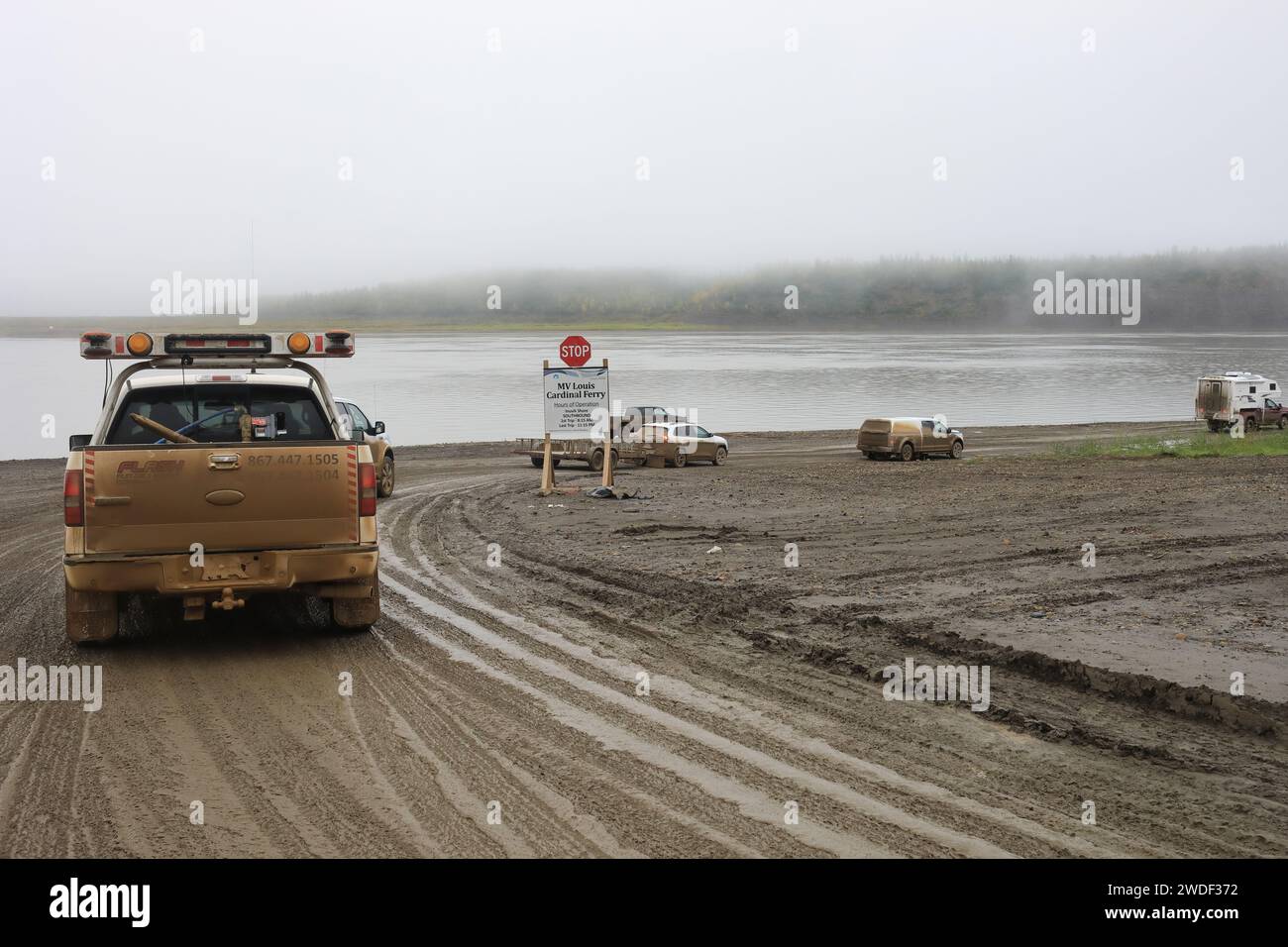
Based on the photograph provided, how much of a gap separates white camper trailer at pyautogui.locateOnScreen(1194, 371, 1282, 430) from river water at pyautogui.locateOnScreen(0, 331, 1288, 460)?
14441mm

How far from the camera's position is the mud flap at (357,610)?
9055 mm

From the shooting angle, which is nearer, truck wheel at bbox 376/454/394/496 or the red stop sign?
the red stop sign

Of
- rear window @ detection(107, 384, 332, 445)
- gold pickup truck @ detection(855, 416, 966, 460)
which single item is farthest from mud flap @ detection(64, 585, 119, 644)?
gold pickup truck @ detection(855, 416, 966, 460)

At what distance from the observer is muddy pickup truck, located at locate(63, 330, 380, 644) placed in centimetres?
814

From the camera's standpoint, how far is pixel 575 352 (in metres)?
21.3

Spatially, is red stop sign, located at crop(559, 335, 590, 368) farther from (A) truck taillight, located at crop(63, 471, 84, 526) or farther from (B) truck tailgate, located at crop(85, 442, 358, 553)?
(A) truck taillight, located at crop(63, 471, 84, 526)

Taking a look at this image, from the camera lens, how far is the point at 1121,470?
2422cm

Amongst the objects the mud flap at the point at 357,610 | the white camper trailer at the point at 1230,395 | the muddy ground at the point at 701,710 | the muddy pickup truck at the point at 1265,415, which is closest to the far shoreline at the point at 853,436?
the white camper trailer at the point at 1230,395

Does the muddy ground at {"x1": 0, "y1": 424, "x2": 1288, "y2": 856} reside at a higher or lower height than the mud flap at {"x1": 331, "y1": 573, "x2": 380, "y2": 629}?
lower

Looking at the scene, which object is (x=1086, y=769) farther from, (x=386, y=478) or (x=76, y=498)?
(x=386, y=478)

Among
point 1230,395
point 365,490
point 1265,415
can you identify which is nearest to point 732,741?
point 365,490

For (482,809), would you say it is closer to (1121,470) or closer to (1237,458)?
(1121,470)

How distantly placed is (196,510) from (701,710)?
12.8ft

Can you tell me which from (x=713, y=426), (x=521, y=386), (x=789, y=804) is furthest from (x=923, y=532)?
(x=521, y=386)
